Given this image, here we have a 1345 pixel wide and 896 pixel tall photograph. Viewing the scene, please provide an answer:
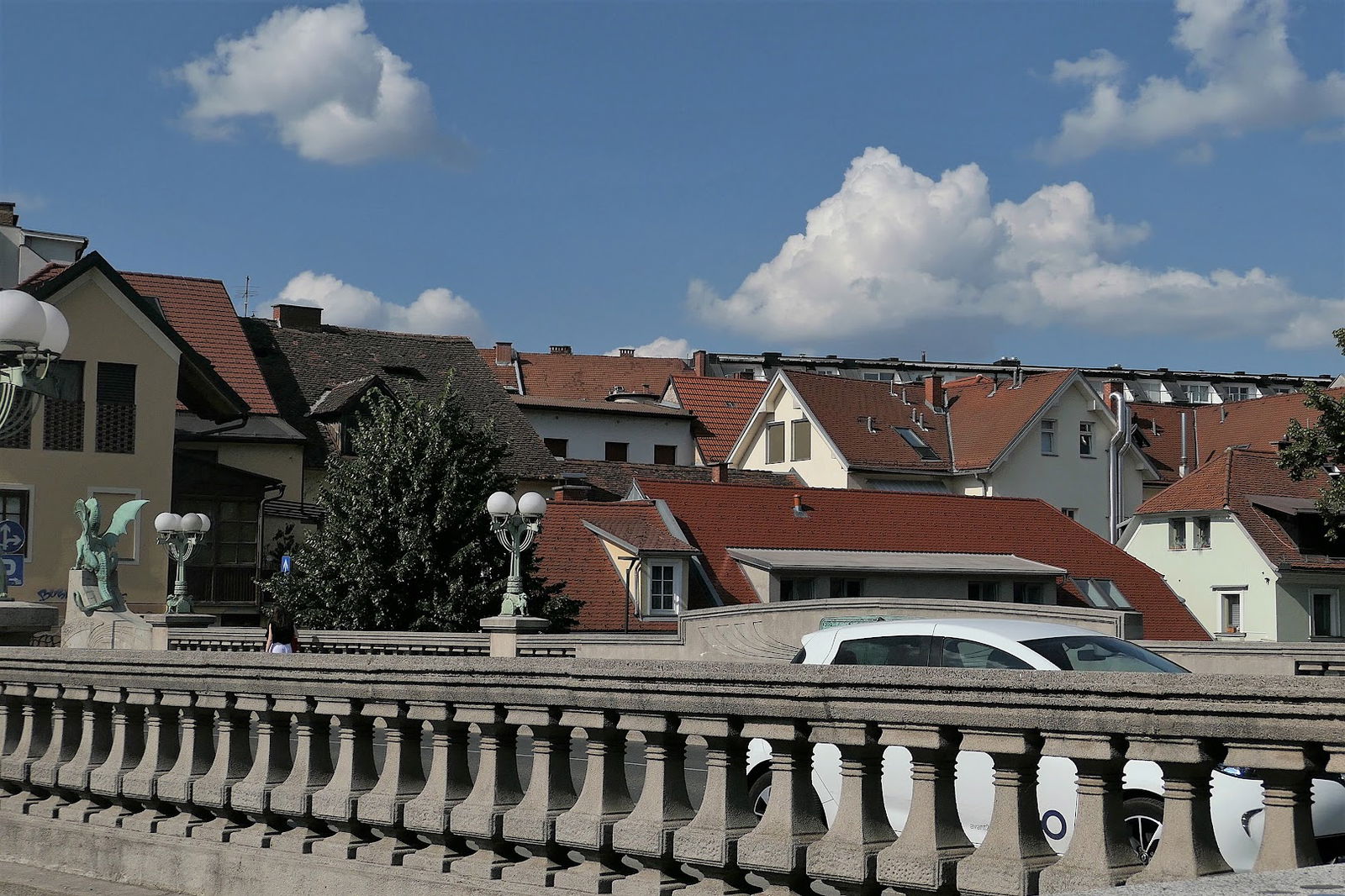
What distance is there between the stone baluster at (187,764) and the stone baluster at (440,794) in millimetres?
1624

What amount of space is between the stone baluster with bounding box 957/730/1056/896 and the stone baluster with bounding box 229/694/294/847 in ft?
11.8

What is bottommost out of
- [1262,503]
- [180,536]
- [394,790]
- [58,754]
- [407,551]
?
[58,754]

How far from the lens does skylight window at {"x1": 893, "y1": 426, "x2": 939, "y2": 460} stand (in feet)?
238

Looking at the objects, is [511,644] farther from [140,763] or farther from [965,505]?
[965,505]

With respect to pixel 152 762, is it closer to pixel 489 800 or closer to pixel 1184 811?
pixel 489 800

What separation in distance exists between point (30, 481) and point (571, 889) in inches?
1628

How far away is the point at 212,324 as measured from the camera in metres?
54.9

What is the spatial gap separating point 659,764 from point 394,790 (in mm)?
1465

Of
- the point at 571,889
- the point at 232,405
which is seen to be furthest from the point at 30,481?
the point at 571,889

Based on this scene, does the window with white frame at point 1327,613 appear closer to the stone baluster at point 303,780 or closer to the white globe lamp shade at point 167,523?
the white globe lamp shade at point 167,523

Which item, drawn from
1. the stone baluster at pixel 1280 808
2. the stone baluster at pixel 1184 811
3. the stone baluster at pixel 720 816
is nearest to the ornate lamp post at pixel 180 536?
the stone baluster at pixel 720 816

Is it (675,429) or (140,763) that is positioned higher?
(675,429)

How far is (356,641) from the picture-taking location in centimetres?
2798

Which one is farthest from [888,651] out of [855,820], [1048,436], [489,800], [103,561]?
[1048,436]
